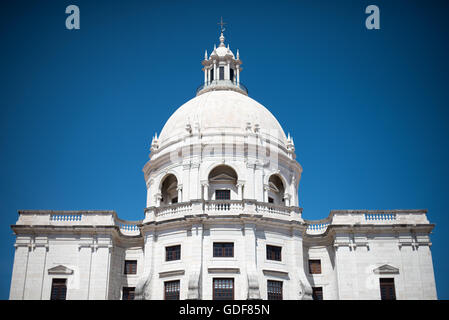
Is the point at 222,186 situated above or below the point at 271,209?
above

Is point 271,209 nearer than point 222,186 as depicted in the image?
Yes

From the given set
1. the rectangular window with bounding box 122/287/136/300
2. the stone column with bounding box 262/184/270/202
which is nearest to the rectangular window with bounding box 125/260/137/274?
the rectangular window with bounding box 122/287/136/300

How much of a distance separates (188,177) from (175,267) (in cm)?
Answer: 807

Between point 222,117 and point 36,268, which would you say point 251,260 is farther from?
point 36,268

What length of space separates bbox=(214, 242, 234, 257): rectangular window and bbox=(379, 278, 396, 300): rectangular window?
12.3 metres

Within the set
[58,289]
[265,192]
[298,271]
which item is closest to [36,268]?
[58,289]

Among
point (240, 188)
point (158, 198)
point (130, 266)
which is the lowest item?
point (130, 266)

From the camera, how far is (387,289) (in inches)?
1689

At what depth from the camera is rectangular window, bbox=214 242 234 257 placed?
42094 mm

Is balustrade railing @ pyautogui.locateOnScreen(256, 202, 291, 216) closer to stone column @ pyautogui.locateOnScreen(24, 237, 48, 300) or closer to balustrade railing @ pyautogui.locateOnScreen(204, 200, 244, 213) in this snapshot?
balustrade railing @ pyautogui.locateOnScreen(204, 200, 244, 213)

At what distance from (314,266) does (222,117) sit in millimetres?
15772

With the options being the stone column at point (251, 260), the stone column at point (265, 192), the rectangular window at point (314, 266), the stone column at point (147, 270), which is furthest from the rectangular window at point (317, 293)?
the stone column at point (147, 270)
